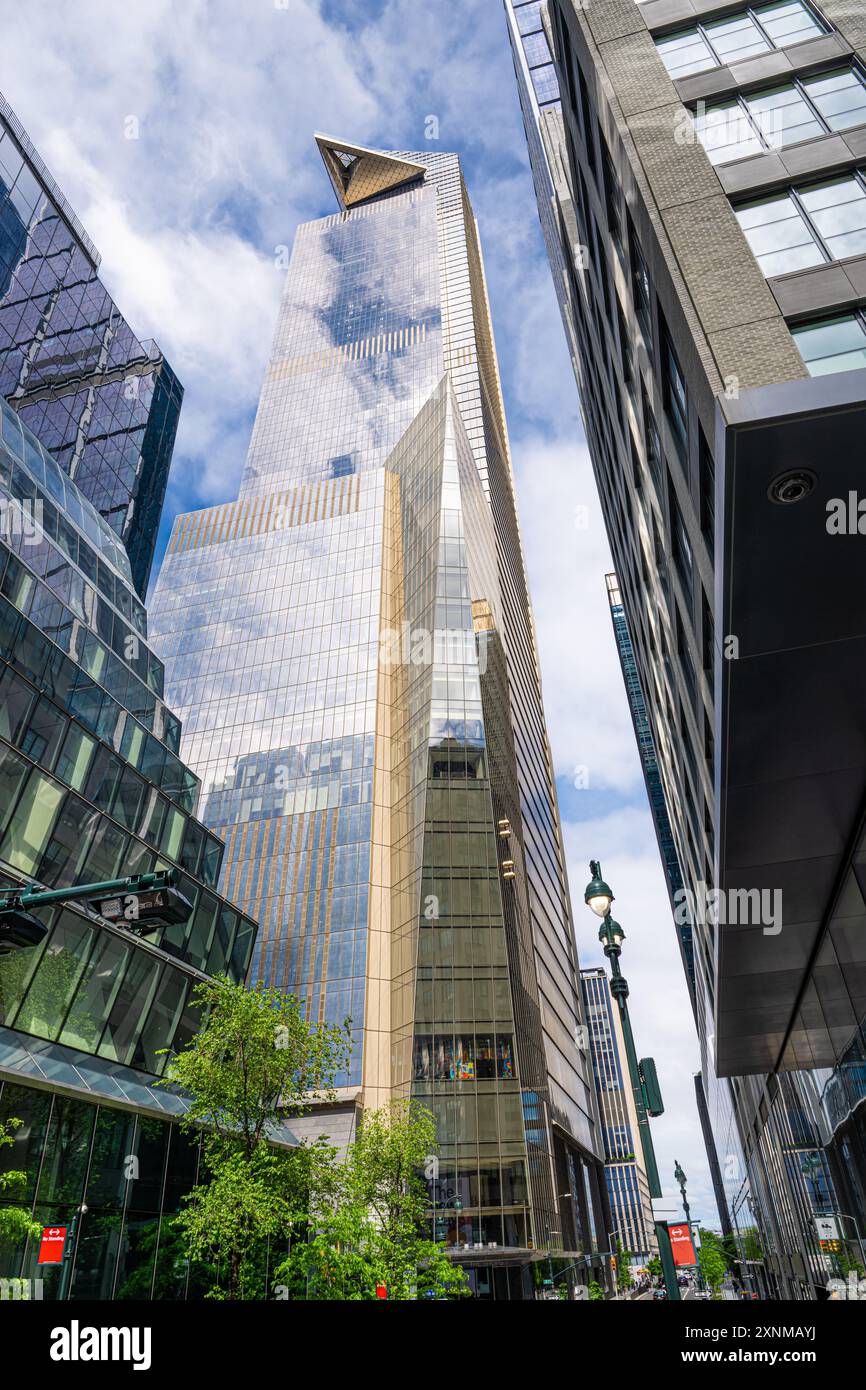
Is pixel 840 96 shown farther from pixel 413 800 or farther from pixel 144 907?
pixel 413 800

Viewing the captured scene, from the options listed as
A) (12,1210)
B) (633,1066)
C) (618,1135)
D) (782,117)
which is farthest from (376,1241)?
(618,1135)

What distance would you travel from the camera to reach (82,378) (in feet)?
348

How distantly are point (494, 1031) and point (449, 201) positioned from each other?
179 meters

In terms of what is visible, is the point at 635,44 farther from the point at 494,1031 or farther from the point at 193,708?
the point at 193,708

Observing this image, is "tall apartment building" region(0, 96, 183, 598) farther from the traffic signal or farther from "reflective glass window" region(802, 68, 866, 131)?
the traffic signal

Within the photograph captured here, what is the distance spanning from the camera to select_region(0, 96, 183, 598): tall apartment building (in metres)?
100

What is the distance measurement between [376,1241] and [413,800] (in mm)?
44590

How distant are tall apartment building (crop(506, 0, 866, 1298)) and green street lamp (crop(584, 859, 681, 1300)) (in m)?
3.23

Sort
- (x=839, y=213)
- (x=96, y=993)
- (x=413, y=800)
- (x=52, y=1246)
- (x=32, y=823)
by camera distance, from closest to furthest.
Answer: (x=839, y=213) < (x=52, y=1246) < (x=32, y=823) < (x=96, y=993) < (x=413, y=800)

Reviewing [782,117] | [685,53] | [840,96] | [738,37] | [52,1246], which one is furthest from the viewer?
[685,53]

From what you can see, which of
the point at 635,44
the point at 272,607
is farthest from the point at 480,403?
the point at 635,44

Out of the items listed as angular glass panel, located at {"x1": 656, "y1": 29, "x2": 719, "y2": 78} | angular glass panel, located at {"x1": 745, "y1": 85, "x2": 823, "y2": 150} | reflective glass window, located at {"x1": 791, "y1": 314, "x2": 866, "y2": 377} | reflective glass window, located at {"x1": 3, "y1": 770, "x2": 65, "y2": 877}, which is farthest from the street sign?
angular glass panel, located at {"x1": 656, "y1": 29, "x2": 719, "y2": 78}

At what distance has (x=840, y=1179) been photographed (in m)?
30.5

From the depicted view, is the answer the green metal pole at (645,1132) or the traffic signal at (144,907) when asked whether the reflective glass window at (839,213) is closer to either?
the green metal pole at (645,1132)
